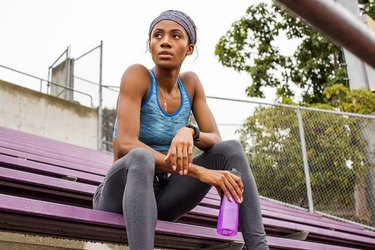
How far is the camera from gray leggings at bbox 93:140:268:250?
1538mm

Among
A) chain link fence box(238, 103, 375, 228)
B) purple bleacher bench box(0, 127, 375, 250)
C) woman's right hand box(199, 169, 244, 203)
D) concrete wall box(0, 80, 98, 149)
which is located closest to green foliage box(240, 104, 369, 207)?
chain link fence box(238, 103, 375, 228)

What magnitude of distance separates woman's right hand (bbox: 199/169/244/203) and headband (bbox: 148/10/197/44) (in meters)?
0.61

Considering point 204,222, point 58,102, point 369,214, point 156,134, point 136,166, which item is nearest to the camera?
point 136,166

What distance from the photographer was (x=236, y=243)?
2055 mm

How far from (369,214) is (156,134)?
10.6 feet

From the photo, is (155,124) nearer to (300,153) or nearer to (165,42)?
(165,42)

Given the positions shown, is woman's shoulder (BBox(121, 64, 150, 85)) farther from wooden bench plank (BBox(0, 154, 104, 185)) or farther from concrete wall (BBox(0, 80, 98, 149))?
concrete wall (BBox(0, 80, 98, 149))

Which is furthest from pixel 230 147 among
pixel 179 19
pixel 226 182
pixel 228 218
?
pixel 179 19

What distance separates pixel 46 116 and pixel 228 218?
5.85 metres

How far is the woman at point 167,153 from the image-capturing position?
5.24 feet

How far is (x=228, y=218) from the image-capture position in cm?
164

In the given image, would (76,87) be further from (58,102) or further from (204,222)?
(204,222)

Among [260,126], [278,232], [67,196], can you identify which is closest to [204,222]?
[278,232]

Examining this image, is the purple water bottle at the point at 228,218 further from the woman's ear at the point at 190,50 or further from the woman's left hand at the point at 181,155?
the woman's ear at the point at 190,50
